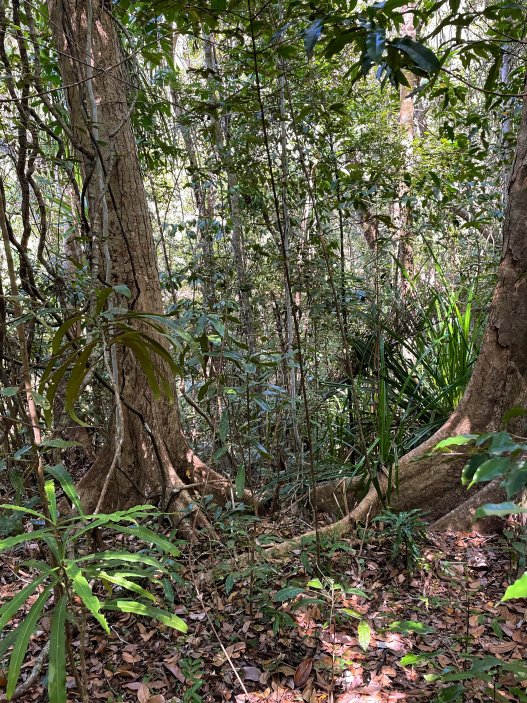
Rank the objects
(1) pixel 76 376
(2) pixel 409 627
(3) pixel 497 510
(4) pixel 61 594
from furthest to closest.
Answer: (2) pixel 409 627
(1) pixel 76 376
(4) pixel 61 594
(3) pixel 497 510

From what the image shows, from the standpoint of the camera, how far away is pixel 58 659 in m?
1.00

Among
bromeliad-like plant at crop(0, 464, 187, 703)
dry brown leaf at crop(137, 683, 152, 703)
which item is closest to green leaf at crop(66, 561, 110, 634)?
bromeliad-like plant at crop(0, 464, 187, 703)

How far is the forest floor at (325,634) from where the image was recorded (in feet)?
5.52

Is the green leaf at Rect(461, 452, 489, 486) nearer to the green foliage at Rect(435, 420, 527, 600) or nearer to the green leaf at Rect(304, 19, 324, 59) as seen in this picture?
the green foliage at Rect(435, 420, 527, 600)

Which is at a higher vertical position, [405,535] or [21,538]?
[21,538]

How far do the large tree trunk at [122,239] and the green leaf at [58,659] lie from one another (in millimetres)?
1355

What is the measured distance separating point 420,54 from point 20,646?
63.4 inches

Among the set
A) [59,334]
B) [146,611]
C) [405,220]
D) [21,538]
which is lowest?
[146,611]

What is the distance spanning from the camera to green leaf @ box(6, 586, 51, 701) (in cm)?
98

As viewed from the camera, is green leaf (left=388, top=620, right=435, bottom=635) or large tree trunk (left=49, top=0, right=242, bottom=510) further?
large tree trunk (left=49, top=0, right=242, bottom=510)

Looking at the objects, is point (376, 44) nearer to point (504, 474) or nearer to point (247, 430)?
point (504, 474)

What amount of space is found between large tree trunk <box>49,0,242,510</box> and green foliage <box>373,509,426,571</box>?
0.90 m

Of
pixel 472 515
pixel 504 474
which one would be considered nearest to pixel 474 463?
pixel 504 474

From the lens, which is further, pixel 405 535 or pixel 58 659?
pixel 405 535
